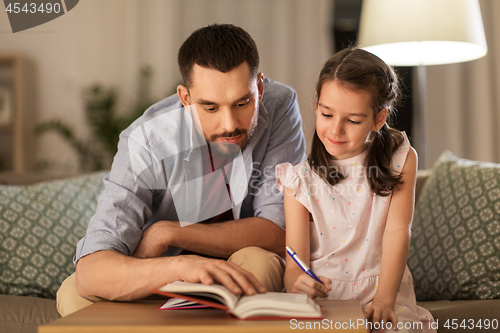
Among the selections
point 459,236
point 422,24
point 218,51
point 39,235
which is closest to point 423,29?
point 422,24

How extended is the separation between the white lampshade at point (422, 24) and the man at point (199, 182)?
573 millimetres

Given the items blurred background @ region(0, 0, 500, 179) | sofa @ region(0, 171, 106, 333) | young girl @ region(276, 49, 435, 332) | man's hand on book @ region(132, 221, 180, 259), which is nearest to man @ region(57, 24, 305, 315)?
man's hand on book @ region(132, 221, 180, 259)

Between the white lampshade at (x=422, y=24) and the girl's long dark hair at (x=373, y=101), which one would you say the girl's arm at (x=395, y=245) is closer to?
the girl's long dark hair at (x=373, y=101)

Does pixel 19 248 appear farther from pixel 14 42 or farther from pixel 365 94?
pixel 14 42

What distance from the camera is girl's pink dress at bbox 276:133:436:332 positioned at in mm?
1107

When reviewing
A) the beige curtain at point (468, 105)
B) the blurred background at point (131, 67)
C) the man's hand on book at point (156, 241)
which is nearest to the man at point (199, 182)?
the man's hand on book at point (156, 241)

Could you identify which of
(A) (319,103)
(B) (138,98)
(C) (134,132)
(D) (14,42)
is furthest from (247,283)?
(D) (14,42)

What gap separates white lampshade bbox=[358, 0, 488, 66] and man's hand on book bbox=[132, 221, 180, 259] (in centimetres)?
109

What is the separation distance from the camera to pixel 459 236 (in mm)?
1402

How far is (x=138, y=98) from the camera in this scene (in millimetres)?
3264

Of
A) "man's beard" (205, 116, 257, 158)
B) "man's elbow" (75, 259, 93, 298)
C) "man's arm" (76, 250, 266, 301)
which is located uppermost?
"man's beard" (205, 116, 257, 158)

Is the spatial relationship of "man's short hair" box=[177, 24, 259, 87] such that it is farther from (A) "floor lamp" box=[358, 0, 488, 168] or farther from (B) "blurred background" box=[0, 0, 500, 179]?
(B) "blurred background" box=[0, 0, 500, 179]

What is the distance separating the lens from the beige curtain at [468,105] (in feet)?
9.84

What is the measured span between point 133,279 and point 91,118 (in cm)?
248
